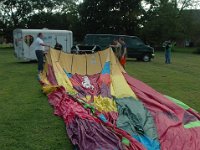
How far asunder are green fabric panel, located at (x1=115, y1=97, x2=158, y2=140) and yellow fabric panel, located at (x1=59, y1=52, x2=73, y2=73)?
223 inches

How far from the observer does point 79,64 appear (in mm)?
13867

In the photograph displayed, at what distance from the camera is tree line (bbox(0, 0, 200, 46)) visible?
45.6 m

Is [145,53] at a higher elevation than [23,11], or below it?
below

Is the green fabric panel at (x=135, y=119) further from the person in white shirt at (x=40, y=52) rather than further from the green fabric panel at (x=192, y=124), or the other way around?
the person in white shirt at (x=40, y=52)

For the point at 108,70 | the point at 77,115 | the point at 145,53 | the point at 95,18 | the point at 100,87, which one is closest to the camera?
the point at 77,115

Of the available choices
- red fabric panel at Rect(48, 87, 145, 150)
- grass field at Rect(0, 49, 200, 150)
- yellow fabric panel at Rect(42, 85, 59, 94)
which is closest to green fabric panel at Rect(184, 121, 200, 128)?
red fabric panel at Rect(48, 87, 145, 150)

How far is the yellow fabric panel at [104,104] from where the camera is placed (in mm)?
7379

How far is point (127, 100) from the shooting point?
8117mm

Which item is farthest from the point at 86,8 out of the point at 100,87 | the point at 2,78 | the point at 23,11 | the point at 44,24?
the point at 100,87

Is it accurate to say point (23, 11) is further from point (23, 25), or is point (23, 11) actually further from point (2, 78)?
point (2, 78)

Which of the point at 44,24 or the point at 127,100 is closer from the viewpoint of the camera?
the point at 127,100

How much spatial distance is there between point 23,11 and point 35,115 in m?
47.6

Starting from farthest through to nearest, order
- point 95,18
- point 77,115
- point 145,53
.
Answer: point 95,18
point 145,53
point 77,115

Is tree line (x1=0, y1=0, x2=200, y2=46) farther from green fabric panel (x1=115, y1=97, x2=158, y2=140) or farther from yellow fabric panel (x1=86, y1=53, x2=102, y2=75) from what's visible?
green fabric panel (x1=115, y1=97, x2=158, y2=140)
